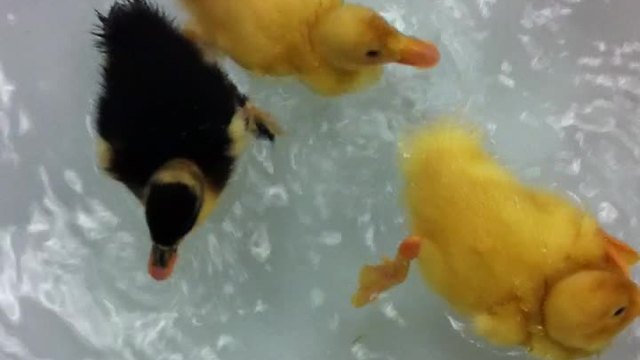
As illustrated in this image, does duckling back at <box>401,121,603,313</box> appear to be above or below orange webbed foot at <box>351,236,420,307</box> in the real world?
above

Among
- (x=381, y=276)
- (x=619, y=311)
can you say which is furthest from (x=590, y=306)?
(x=381, y=276)

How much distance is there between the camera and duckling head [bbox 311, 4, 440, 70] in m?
1.00

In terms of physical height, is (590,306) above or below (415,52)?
below

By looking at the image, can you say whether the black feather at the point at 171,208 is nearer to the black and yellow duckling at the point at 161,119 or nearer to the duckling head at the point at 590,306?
the black and yellow duckling at the point at 161,119

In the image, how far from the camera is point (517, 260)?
0.94m

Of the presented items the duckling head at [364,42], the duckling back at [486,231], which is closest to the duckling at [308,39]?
the duckling head at [364,42]

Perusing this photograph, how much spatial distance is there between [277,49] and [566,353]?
44cm

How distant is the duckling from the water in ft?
0.40

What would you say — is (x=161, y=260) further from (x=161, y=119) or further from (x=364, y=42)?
(x=364, y=42)

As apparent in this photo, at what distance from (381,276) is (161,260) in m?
0.24

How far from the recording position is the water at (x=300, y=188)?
119 centimetres

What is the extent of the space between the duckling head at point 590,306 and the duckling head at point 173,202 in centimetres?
36

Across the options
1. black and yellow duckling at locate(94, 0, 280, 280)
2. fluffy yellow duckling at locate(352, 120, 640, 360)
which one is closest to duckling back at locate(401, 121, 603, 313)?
fluffy yellow duckling at locate(352, 120, 640, 360)

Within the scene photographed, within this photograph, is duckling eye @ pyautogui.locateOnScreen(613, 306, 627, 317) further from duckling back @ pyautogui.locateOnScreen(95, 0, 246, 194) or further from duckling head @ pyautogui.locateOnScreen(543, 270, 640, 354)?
duckling back @ pyautogui.locateOnScreen(95, 0, 246, 194)
